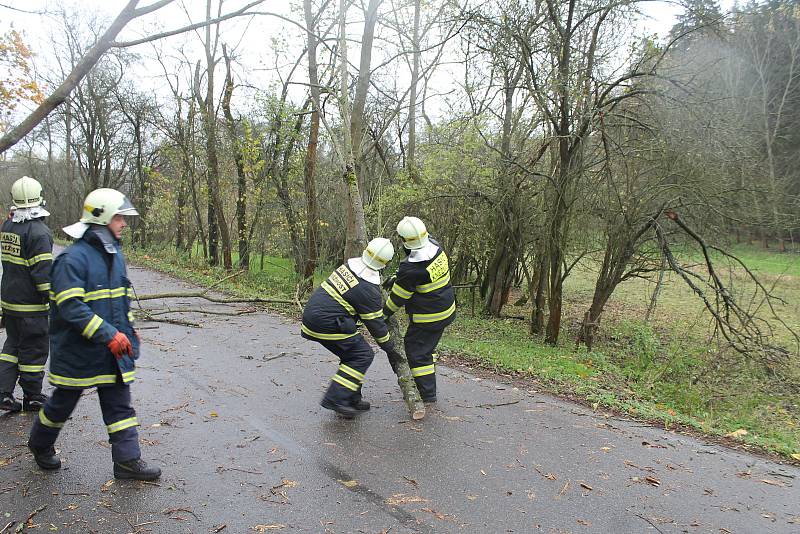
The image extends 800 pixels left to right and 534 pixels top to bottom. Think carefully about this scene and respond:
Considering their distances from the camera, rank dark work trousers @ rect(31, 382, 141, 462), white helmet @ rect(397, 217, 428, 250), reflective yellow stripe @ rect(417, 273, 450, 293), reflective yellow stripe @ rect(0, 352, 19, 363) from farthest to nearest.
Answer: reflective yellow stripe @ rect(417, 273, 450, 293)
white helmet @ rect(397, 217, 428, 250)
reflective yellow stripe @ rect(0, 352, 19, 363)
dark work trousers @ rect(31, 382, 141, 462)

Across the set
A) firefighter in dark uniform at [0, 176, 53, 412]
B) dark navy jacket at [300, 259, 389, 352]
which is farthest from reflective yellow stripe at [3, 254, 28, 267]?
dark navy jacket at [300, 259, 389, 352]

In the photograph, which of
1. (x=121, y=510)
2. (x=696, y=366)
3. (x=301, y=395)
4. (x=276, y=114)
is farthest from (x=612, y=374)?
(x=276, y=114)

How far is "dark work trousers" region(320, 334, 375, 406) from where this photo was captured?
496 cm

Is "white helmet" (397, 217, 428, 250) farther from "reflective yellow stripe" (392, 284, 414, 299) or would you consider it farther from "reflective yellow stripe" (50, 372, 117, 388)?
"reflective yellow stripe" (50, 372, 117, 388)

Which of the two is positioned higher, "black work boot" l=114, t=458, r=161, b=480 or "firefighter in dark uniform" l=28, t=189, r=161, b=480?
"firefighter in dark uniform" l=28, t=189, r=161, b=480

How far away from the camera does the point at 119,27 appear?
443 centimetres

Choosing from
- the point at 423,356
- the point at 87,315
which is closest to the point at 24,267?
the point at 87,315

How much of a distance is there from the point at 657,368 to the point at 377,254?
19.8 ft

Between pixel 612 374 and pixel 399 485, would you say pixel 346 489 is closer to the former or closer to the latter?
pixel 399 485

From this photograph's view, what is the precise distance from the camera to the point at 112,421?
3719 mm

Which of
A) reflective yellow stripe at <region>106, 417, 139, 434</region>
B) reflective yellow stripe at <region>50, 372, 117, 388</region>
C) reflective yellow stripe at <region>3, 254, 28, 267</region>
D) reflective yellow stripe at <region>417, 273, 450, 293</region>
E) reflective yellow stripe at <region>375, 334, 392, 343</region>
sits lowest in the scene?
reflective yellow stripe at <region>106, 417, 139, 434</region>

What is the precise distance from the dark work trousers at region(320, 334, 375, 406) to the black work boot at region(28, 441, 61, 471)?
212 centimetres

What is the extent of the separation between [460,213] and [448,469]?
828 cm

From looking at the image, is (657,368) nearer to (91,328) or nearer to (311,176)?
(91,328)
